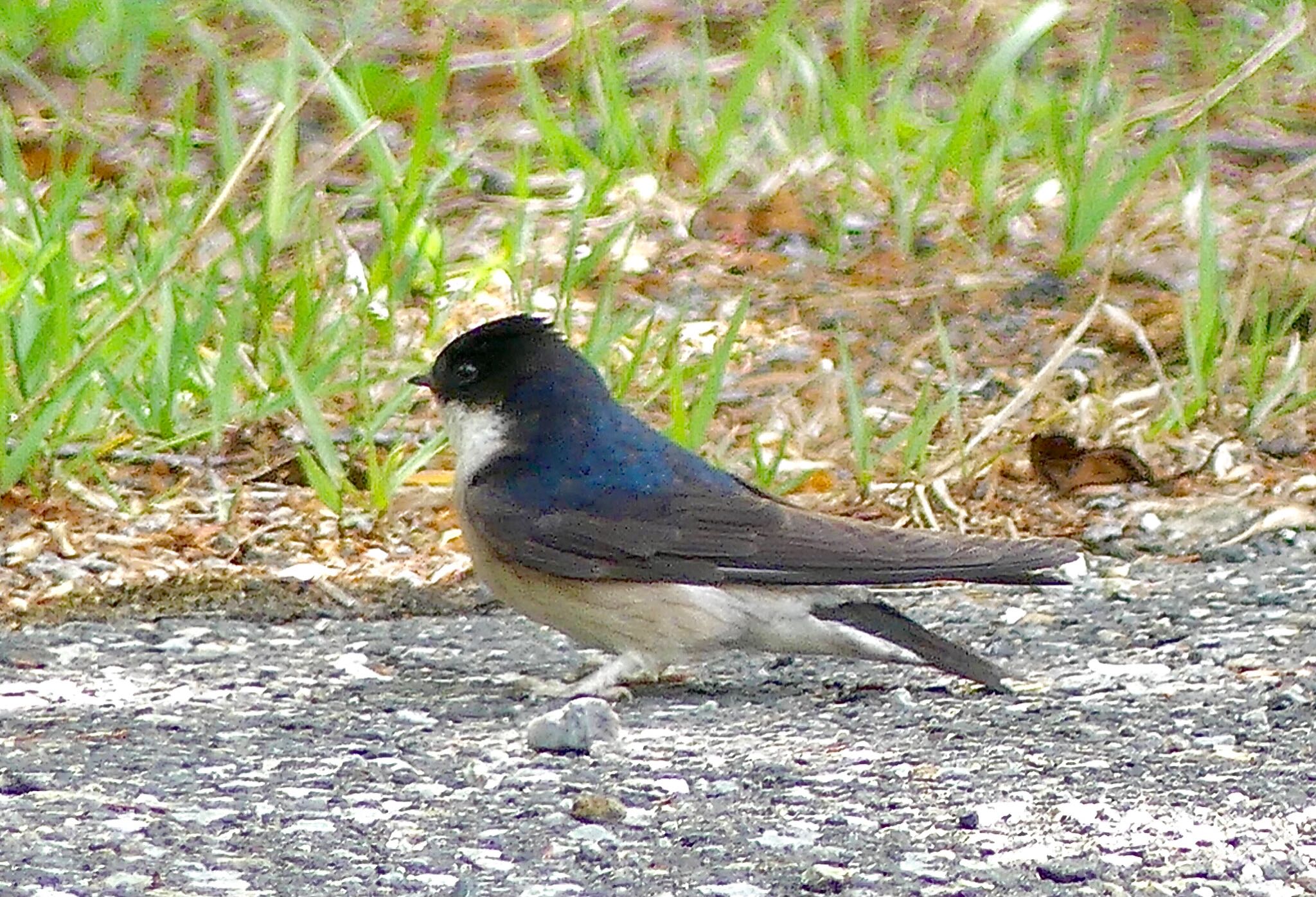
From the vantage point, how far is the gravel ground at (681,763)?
3041 millimetres

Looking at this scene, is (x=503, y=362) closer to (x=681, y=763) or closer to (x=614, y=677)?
(x=614, y=677)

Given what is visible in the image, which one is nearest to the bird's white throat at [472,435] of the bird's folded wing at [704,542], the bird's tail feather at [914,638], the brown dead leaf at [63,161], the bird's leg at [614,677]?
the bird's folded wing at [704,542]

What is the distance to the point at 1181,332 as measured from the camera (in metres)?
6.16

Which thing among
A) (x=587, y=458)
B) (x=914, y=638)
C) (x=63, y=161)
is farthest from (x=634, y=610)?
(x=63, y=161)

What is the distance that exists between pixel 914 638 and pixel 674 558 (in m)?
0.47

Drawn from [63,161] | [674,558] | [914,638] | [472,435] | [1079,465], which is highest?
[63,161]

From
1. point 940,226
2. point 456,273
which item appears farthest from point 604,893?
point 940,226

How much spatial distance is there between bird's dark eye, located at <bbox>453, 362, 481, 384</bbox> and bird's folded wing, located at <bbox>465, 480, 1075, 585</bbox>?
1.22ft

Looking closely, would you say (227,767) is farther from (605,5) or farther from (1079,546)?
(605,5)

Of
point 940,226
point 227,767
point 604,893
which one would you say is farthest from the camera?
point 940,226

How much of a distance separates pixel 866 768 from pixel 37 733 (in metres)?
1.26

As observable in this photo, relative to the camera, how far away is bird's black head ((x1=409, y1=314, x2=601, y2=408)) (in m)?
4.70

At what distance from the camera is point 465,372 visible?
188 inches

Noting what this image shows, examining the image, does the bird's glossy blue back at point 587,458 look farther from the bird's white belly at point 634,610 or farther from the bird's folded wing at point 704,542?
the bird's white belly at point 634,610
